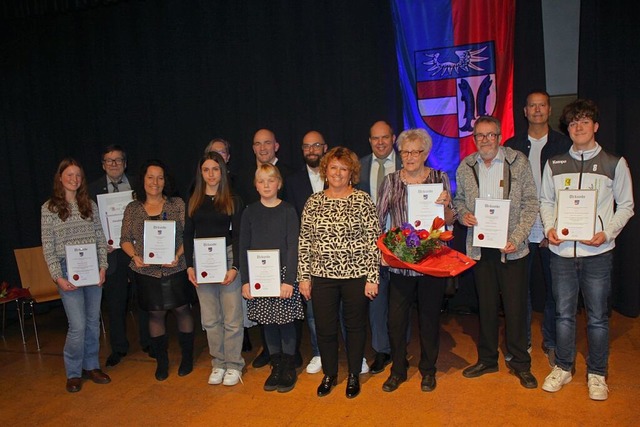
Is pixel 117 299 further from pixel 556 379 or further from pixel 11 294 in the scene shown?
pixel 556 379

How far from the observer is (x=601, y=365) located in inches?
130

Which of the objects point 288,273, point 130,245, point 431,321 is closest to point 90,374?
point 130,245

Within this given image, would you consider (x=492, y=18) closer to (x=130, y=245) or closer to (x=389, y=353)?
(x=389, y=353)

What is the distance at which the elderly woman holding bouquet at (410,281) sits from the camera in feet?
11.0

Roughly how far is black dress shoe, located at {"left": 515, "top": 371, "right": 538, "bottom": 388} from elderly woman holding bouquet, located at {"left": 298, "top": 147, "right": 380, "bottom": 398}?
3.58 feet

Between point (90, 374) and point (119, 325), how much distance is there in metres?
0.57

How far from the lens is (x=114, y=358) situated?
4.37 meters

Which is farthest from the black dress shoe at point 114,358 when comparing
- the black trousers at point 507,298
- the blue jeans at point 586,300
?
the blue jeans at point 586,300

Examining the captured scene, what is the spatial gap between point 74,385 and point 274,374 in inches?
59.3

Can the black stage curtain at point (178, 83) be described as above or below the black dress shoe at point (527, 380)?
above

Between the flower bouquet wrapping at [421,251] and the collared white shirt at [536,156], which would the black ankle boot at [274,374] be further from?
the collared white shirt at [536,156]

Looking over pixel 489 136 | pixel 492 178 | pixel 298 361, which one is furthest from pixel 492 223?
pixel 298 361

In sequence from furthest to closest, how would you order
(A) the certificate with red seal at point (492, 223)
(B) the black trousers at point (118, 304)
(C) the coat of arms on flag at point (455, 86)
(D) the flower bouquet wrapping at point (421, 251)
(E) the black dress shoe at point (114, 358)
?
1. (C) the coat of arms on flag at point (455, 86)
2. (B) the black trousers at point (118, 304)
3. (E) the black dress shoe at point (114, 358)
4. (A) the certificate with red seal at point (492, 223)
5. (D) the flower bouquet wrapping at point (421, 251)

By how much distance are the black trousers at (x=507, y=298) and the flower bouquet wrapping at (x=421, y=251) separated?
1.10 ft
